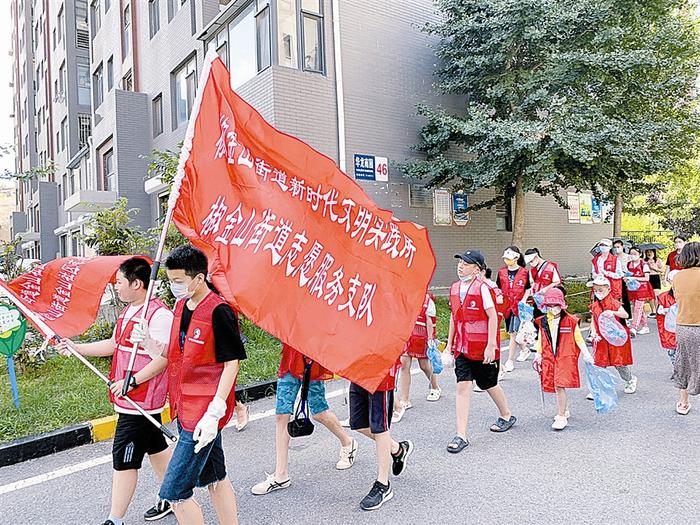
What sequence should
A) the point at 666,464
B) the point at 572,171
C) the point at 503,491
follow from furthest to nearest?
the point at 572,171
the point at 666,464
the point at 503,491

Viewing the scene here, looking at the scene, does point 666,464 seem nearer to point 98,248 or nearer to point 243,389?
point 243,389

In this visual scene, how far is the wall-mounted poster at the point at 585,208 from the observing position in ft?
65.8

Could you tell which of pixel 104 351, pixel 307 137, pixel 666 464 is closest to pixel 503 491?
pixel 666 464

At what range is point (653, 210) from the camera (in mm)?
20672

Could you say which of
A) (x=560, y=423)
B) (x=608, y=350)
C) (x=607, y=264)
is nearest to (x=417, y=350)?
(x=560, y=423)

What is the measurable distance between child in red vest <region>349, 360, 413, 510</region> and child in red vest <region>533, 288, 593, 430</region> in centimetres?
207

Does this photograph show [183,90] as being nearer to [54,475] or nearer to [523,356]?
[523,356]

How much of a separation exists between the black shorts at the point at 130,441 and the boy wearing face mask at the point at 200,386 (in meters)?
0.52

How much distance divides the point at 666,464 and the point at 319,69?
437 inches

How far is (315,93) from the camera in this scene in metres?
12.8

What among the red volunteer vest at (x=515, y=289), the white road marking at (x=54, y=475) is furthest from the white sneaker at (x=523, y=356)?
the white road marking at (x=54, y=475)

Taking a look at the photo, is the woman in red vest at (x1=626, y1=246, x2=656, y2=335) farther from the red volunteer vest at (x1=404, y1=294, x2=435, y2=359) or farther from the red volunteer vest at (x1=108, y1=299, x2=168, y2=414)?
the red volunteer vest at (x1=108, y1=299, x2=168, y2=414)

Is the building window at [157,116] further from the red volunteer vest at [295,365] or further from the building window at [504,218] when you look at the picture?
the red volunteer vest at [295,365]

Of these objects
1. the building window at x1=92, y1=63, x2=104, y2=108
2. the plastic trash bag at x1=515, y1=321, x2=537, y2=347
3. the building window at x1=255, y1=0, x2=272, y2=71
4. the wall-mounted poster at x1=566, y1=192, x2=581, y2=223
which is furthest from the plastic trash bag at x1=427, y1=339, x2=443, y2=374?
the building window at x1=92, y1=63, x2=104, y2=108
